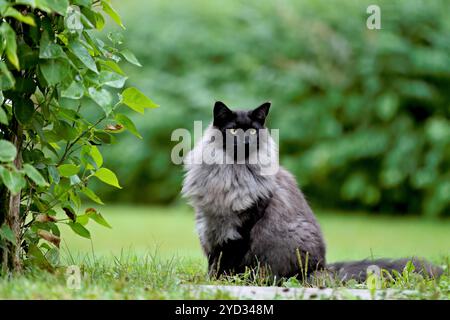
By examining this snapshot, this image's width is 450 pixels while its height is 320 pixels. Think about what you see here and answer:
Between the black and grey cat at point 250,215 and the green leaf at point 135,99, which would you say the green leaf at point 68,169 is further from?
the black and grey cat at point 250,215

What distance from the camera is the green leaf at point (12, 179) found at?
2797 millimetres

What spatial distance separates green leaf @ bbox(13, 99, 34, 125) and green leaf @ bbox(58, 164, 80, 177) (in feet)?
1.13

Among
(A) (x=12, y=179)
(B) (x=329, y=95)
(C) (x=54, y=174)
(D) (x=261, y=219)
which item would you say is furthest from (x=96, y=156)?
(B) (x=329, y=95)

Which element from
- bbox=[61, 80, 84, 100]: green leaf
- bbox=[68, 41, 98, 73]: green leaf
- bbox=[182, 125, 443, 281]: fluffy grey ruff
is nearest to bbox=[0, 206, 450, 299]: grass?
bbox=[182, 125, 443, 281]: fluffy grey ruff

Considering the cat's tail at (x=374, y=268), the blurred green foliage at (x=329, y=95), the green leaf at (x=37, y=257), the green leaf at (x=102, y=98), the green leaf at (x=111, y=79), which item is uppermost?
the blurred green foliage at (x=329, y=95)

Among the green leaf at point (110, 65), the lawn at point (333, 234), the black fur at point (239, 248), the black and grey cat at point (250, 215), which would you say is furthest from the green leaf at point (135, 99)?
the lawn at point (333, 234)

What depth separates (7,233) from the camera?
10.2 feet

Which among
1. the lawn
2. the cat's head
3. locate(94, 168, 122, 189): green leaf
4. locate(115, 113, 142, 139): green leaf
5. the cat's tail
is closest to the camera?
locate(115, 113, 142, 139): green leaf

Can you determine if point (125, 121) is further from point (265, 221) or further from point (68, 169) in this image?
point (265, 221)

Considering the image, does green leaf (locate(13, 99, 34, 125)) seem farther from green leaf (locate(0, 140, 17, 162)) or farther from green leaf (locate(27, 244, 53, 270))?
green leaf (locate(27, 244, 53, 270))

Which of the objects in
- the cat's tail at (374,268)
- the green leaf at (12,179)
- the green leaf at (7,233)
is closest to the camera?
the green leaf at (12,179)

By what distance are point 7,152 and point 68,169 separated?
0.53 metres

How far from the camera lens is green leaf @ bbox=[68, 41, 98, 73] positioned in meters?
3.06
